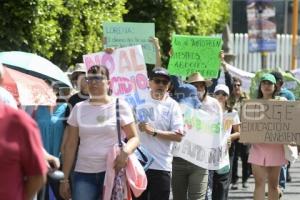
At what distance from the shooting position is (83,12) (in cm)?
1238

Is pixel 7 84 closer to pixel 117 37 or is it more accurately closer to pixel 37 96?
pixel 37 96

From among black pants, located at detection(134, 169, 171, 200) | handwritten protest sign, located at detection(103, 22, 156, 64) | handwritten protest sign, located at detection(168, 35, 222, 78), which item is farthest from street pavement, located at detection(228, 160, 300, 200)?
black pants, located at detection(134, 169, 171, 200)

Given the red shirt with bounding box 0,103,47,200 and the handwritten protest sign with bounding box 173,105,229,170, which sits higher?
the red shirt with bounding box 0,103,47,200

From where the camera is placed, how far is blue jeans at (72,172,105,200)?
6539 mm

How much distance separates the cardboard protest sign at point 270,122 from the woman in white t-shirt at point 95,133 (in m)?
3.01

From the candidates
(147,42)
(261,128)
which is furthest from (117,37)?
(261,128)

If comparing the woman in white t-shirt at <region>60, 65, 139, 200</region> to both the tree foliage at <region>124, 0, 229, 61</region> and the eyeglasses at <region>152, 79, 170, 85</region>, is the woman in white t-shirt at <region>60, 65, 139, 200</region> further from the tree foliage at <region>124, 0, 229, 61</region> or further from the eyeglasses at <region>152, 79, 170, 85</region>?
the tree foliage at <region>124, 0, 229, 61</region>

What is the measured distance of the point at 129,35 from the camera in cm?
996

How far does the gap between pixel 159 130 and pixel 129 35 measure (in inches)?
99.3

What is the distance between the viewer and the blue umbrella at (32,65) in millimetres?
7633

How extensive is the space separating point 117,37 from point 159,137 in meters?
2.58

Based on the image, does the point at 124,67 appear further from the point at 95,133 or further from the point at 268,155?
the point at 95,133

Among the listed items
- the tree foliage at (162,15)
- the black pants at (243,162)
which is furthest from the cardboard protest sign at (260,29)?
the black pants at (243,162)

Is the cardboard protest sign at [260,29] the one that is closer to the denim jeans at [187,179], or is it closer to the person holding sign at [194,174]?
the person holding sign at [194,174]
